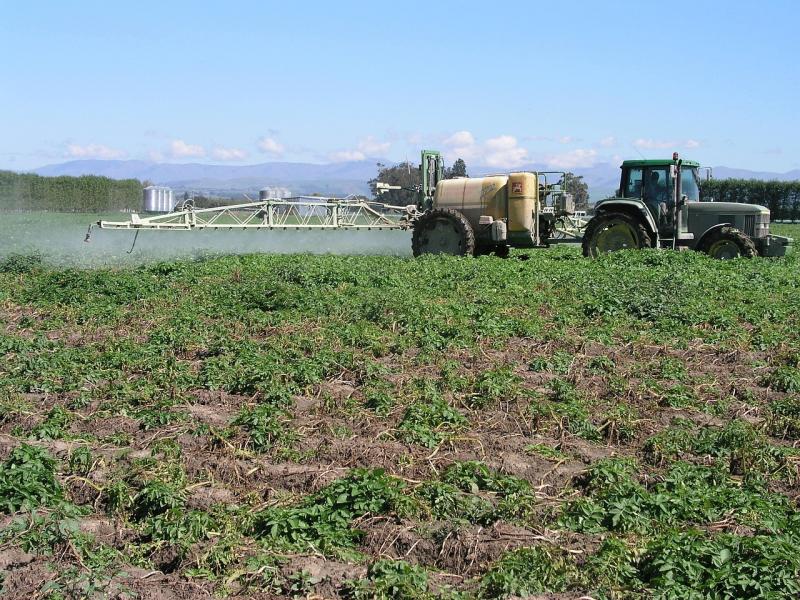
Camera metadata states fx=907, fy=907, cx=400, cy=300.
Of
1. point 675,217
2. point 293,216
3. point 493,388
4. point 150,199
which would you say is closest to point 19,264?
point 293,216

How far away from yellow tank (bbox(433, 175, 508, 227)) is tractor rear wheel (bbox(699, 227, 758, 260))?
14.7ft

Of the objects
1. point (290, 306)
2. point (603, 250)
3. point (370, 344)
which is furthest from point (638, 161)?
point (370, 344)

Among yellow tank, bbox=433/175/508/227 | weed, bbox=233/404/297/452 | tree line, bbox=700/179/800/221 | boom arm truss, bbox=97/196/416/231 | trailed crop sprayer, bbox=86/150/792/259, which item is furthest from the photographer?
tree line, bbox=700/179/800/221

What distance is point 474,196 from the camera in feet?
66.9

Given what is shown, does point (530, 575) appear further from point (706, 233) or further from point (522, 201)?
point (706, 233)

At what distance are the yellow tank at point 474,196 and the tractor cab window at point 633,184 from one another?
2.63 meters

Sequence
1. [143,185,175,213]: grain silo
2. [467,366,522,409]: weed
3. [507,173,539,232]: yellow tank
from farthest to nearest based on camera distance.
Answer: [143,185,175,213]: grain silo < [507,173,539,232]: yellow tank < [467,366,522,409]: weed

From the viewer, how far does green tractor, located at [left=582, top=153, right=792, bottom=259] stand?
19.4 meters

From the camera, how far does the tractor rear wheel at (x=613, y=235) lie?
19.6 metres

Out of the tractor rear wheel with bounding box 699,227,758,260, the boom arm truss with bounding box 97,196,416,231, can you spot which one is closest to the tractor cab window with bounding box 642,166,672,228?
the tractor rear wheel with bounding box 699,227,758,260

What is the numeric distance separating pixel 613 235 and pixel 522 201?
7.07 ft

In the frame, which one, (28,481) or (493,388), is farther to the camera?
(493,388)

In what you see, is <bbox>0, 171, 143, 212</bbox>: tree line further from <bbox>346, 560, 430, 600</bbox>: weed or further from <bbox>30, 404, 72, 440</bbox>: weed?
<bbox>346, 560, 430, 600</bbox>: weed

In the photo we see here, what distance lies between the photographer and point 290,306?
12.8 meters
